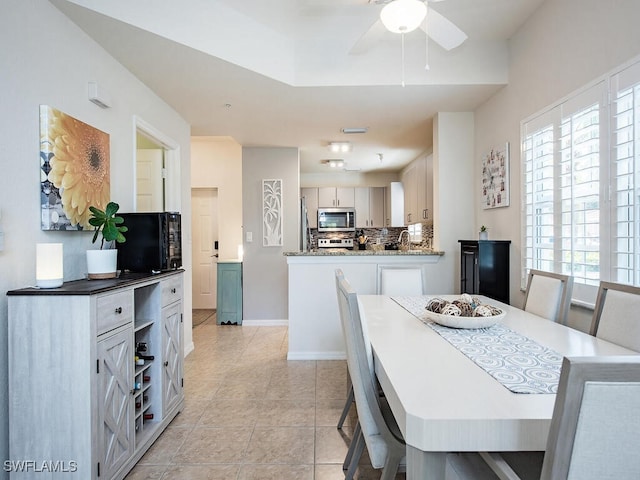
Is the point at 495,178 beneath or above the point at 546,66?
beneath

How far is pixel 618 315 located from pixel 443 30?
1.65 meters

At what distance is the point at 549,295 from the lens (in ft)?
6.73

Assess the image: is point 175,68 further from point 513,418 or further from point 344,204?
point 344,204

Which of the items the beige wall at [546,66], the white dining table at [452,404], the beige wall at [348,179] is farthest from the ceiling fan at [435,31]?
the beige wall at [348,179]

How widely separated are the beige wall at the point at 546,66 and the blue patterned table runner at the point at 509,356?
898 mm

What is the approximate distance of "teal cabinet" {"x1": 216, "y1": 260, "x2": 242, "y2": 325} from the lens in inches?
201

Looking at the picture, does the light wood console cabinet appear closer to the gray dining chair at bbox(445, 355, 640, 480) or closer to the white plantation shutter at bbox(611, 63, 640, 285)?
the gray dining chair at bbox(445, 355, 640, 480)

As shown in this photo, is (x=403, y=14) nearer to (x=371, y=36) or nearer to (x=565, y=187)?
(x=371, y=36)

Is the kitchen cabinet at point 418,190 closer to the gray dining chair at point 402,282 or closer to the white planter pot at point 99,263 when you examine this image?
the gray dining chair at point 402,282

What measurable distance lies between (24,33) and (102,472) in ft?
6.70

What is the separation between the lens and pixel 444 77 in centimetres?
303

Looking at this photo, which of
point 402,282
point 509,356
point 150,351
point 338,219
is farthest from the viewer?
point 338,219

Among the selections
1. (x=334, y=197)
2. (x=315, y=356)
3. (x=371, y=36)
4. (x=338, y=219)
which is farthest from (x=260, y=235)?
(x=371, y=36)

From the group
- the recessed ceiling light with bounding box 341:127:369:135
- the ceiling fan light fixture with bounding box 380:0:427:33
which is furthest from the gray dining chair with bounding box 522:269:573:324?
the recessed ceiling light with bounding box 341:127:369:135
